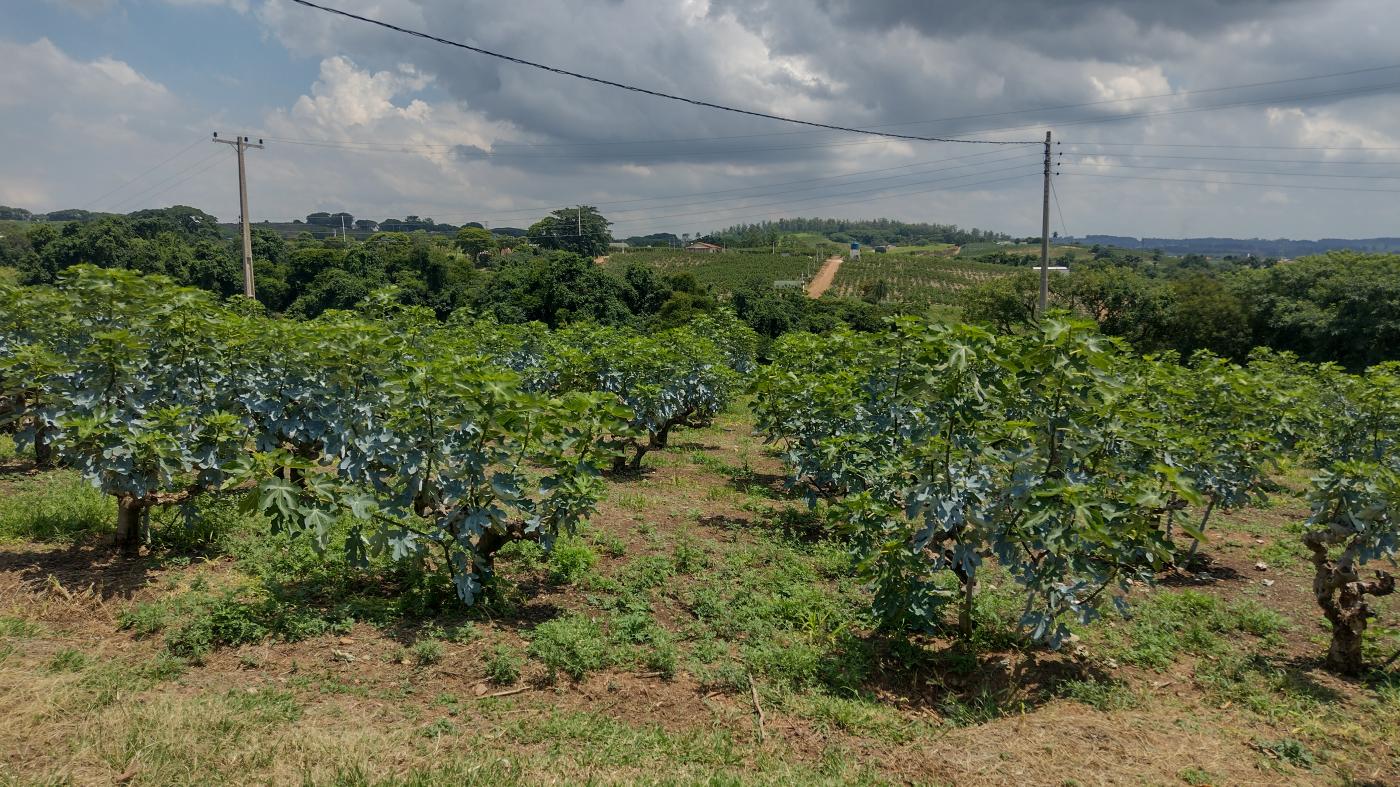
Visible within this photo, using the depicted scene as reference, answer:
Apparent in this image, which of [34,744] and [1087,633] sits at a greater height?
[34,744]

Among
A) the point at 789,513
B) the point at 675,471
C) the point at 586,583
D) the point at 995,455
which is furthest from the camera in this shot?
the point at 675,471

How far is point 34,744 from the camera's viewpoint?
4008 mm

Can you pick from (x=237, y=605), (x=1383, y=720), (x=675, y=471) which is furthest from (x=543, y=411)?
(x=675, y=471)

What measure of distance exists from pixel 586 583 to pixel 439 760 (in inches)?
115

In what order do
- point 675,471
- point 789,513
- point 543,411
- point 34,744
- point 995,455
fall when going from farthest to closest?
point 675,471
point 789,513
point 543,411
point 995,455
point 34,744

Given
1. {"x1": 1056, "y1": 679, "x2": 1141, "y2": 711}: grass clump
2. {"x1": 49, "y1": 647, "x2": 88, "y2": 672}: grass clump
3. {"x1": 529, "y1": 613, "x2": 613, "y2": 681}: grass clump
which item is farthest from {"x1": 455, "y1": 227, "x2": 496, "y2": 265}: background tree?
{"x1": 1056, "y1": 679, "x2": 1141, "y2": 711}: grass clump

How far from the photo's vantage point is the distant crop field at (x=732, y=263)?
72688 mm

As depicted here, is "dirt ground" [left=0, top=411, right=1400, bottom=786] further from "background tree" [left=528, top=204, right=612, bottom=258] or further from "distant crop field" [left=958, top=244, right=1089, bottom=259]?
"distant crop field" [left=958, top=244, right=1089, bottom=259]

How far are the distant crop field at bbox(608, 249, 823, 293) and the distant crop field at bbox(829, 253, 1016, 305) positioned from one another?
4584 mm

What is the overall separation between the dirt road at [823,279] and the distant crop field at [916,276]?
787 millimetres

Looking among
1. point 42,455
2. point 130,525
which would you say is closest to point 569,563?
point 130,525

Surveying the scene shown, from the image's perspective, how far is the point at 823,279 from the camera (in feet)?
255

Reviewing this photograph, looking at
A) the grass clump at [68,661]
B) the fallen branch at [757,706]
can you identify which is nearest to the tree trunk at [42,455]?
the grass clump at [68,661]

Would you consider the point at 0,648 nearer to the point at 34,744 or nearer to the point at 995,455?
the point at 34,744
